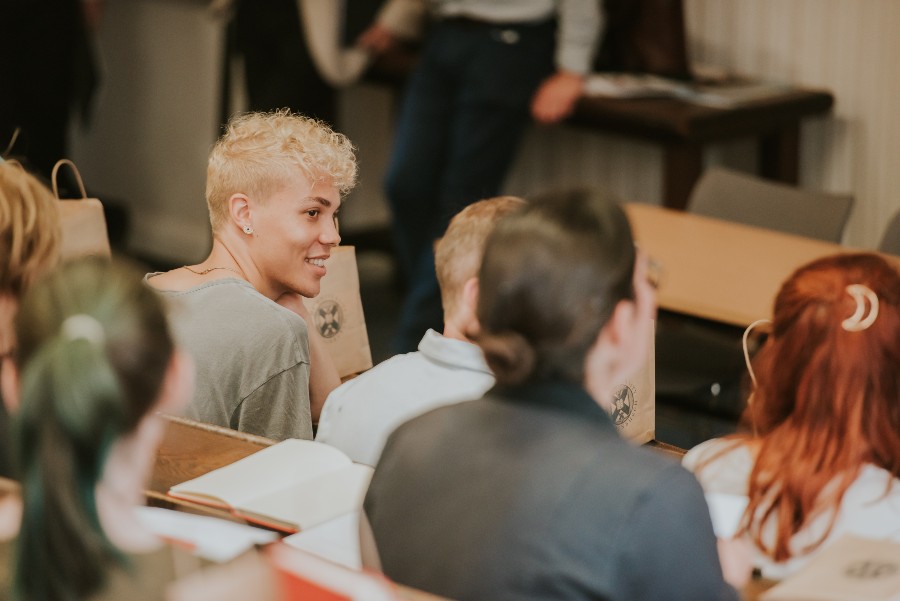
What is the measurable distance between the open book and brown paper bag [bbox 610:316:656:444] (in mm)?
551

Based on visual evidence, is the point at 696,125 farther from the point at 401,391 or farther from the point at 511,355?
the point at 511,355

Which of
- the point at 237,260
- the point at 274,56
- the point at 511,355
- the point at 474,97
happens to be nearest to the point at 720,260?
the point at 474,97

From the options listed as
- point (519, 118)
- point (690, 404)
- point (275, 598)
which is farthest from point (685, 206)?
point (275, 598)

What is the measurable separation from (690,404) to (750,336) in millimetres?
219

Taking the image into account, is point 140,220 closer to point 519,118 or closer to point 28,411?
point 519,118

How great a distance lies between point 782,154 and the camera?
463cm

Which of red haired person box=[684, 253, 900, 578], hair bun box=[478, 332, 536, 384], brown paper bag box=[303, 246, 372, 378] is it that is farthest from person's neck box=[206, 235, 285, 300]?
hair bun box=[478, 332, 536, 384]

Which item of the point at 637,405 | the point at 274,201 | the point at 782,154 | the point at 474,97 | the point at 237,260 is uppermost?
the point at 274,201

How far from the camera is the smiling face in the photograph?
2252mm

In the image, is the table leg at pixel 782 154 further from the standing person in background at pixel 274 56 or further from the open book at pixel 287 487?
the open book at pixel 287 487

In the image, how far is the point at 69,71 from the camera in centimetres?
523

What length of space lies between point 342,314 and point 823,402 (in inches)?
47.3

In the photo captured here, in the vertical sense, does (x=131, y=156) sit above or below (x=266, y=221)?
below

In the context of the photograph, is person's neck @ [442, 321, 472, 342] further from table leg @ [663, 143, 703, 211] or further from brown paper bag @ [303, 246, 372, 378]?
table leg @ [663, 143, 703, 211]
